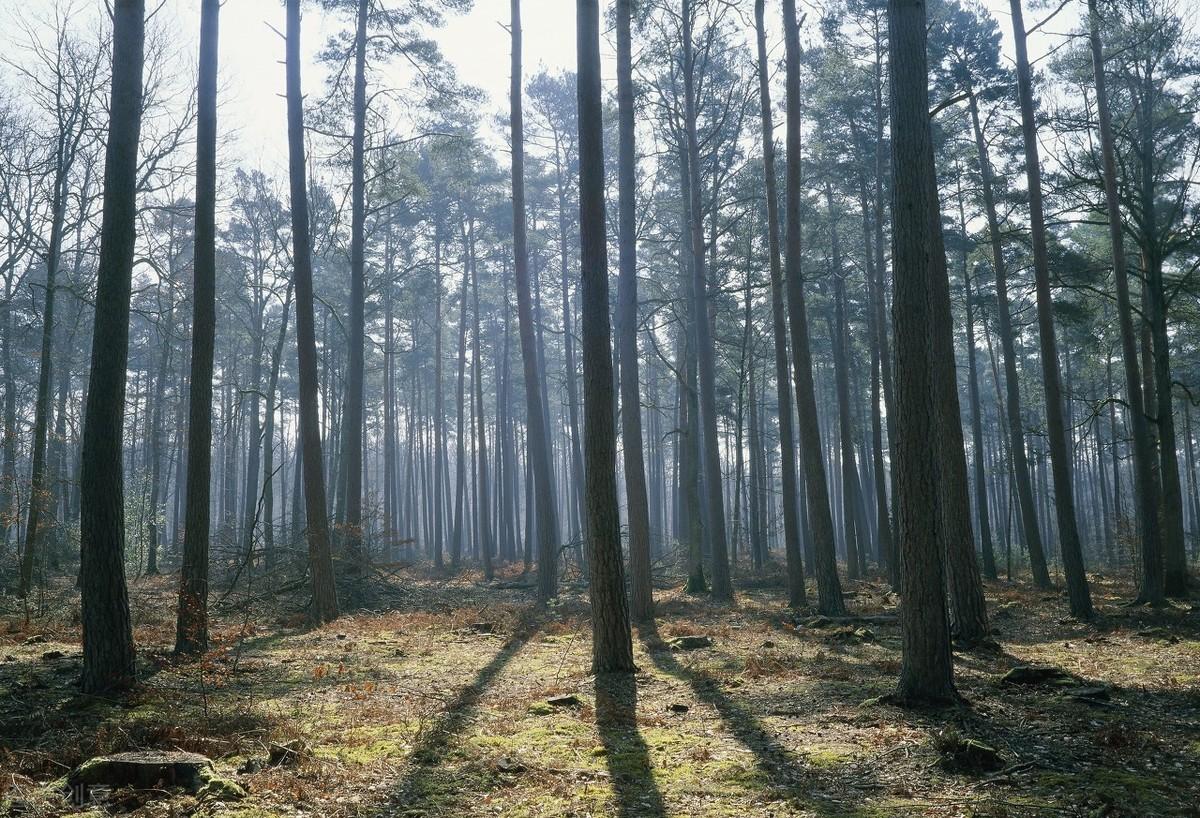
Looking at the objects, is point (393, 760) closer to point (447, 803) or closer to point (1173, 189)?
point (447, 803)

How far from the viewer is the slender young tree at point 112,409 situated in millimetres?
7227

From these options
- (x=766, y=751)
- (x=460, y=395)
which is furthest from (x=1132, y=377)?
(x=460, y=395)

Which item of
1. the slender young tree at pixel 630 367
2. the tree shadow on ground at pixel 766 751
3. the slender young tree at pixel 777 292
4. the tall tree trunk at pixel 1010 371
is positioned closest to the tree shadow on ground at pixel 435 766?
the tree shadow on ground at pixel 766 751

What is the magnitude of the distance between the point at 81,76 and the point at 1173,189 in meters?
24.0

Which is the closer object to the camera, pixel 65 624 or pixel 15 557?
pixel 65 624

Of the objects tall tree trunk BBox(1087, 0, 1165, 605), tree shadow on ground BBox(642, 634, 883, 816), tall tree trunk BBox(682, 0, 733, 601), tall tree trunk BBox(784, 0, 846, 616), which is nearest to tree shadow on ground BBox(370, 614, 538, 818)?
tree shadow on ground BBox(642, 634, 883, 816)

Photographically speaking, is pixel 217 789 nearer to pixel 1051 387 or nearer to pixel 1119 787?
pixel 1119 787

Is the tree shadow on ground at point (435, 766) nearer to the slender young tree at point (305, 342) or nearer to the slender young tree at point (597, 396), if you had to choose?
the slender young tree at point (597, 396)

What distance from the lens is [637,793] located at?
4996 mm

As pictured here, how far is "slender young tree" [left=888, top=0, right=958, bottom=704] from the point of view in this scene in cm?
679

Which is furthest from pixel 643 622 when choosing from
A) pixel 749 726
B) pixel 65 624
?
pixel 65 624

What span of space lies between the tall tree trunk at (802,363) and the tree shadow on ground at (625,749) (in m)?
6.27

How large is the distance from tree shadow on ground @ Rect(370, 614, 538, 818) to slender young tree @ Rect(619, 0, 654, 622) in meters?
4.31

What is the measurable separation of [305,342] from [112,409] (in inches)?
240
